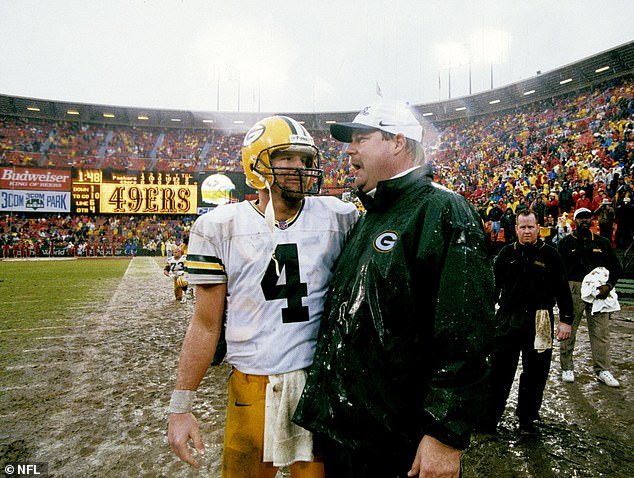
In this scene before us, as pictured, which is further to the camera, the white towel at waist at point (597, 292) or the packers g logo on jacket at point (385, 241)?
the white towel at waist at point (597, 292)

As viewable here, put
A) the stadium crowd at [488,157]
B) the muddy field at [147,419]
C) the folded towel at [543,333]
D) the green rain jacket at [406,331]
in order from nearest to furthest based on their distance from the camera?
the green rain jacket at [406,331], the muddy field at [147,419], the folded towel at [543,333], the stadium crowd at [488,157]

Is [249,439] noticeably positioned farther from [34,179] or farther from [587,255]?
[34,179]

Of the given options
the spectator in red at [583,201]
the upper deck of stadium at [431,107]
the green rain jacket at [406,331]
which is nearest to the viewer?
the green rain jacket at [406,331]

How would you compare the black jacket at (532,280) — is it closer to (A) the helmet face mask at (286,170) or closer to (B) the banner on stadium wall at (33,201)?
(A) the helmet face mask at (286,170)

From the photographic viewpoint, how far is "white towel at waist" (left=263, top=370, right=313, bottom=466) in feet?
6.01

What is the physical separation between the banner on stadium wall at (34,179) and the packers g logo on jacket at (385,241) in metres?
39.0

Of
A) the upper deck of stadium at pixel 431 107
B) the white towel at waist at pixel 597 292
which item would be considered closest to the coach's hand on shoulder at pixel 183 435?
the white towel at waist at pixel 597 292

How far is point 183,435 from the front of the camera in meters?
1.91

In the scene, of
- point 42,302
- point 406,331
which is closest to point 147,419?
point 406,331

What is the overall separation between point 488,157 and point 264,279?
104 feet

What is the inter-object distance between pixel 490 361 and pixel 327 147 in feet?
142

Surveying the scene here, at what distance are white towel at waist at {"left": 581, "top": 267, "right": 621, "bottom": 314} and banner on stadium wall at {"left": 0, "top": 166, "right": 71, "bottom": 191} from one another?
37845 mm

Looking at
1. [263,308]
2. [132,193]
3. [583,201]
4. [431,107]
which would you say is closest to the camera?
[263,308]

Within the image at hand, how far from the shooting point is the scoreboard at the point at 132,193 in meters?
35.0
